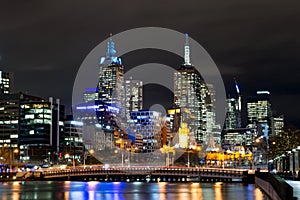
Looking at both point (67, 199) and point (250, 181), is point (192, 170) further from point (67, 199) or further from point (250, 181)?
point (67, 199)

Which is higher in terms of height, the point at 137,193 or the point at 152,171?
the point at 152,171

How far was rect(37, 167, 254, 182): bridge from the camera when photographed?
4193 inches

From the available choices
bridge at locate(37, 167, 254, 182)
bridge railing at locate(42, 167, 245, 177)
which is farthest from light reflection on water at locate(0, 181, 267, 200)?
bridge railing at locate(42, 167, 245, 177)

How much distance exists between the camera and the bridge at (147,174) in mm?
106500

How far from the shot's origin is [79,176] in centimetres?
12531

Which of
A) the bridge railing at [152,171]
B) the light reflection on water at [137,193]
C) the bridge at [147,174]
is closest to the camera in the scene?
the light reflection on water at [137,193]

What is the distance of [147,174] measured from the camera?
Answer: 11619 centimetres

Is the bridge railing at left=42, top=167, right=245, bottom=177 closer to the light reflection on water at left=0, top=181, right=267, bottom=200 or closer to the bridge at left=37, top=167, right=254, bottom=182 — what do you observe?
the bridge at left=37, top=167, right=254, bottom=182

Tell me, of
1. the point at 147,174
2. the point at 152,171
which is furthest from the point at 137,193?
the point at 147,174

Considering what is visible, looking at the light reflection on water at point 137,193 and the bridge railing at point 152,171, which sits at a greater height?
the bridge railing at point 152,171

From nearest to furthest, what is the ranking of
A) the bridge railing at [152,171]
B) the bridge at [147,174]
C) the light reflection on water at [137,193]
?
the light reflection on water at [137,193], the bridge at [147,174], the bridge railing at [152,171]

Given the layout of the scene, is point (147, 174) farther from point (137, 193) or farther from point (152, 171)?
point (137, 193)

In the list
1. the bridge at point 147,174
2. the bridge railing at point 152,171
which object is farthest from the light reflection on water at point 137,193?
the bridge railing at point 152,171

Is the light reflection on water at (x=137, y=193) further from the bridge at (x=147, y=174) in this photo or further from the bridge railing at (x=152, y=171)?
the bridge railing at (x=152, y=171)
